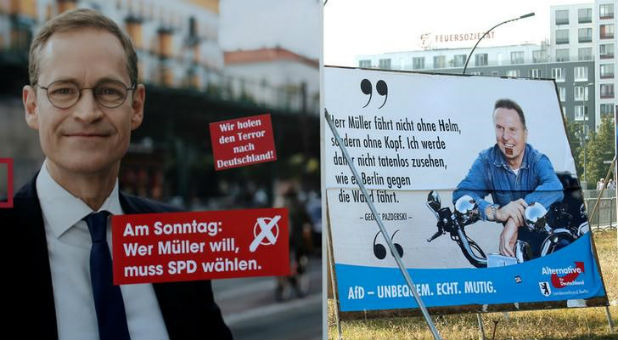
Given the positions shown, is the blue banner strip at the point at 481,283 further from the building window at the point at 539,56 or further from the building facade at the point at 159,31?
the building facade at the point at 159,31

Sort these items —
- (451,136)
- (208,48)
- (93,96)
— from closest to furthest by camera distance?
(93,96), (208,48), (451,136)

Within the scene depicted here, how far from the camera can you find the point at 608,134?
7.45 m

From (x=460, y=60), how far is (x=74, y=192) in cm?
433

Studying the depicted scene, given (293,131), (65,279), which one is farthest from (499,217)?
(65,279)

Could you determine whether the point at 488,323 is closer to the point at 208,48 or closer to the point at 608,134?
the point at 608,134

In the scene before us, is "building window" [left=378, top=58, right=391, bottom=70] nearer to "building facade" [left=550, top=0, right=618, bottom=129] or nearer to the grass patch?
"building facade" [left=550, top=0, right=618, bottom=129]

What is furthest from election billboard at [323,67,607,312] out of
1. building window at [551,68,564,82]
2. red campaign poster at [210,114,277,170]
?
red campaign poster at [210,114,277,170]

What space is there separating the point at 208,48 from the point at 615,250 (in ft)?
15.9

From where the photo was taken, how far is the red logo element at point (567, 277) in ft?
23.0

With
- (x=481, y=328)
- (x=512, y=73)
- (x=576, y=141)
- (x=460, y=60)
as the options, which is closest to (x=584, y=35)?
(x=512, y=73)

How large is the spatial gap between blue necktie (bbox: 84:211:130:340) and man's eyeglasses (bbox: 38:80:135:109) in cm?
48

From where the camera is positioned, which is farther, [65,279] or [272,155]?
[272,155]

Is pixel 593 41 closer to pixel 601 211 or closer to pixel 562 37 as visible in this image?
pixel 562 37

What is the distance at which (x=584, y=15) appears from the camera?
7410 millimetres
